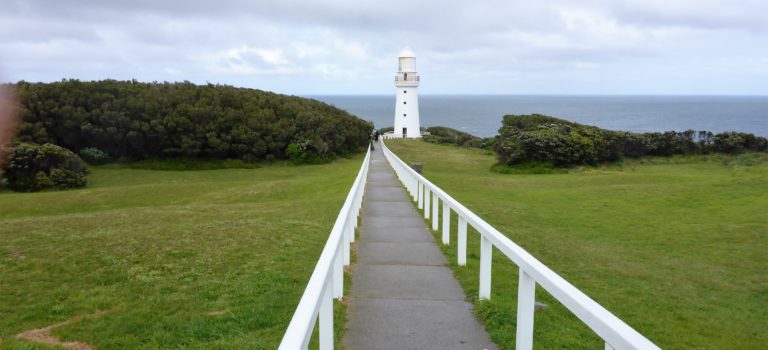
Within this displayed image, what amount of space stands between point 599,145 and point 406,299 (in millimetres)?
30810

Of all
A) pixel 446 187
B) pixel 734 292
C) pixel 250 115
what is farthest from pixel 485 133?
pixel 734 292

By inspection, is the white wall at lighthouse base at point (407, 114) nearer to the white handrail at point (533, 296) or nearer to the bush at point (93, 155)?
the bush at point (93, 155)

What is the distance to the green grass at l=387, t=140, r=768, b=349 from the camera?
6367 mm

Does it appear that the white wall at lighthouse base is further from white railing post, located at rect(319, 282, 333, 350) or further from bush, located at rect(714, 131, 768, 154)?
white railing post, located at rect(319, 282, 333, 350)

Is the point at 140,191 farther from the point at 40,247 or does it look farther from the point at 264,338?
the point at 264,338

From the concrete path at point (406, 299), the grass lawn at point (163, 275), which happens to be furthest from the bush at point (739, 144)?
the concrete path at point (406, 299)

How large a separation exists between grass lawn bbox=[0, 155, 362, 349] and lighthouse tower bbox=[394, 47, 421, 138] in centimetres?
4579

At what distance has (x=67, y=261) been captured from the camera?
8.87 meters

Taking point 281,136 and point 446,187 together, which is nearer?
point 446,187

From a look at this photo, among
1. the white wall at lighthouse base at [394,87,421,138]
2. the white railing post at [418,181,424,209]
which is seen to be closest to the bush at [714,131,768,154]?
the white railing post at [418,181,424,209]

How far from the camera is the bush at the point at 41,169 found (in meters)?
27.6

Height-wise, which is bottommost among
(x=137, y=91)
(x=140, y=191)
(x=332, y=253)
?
(x=140, y=191)

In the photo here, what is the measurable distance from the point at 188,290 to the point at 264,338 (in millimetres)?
2351

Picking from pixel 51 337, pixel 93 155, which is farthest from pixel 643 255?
pixel 93 155
